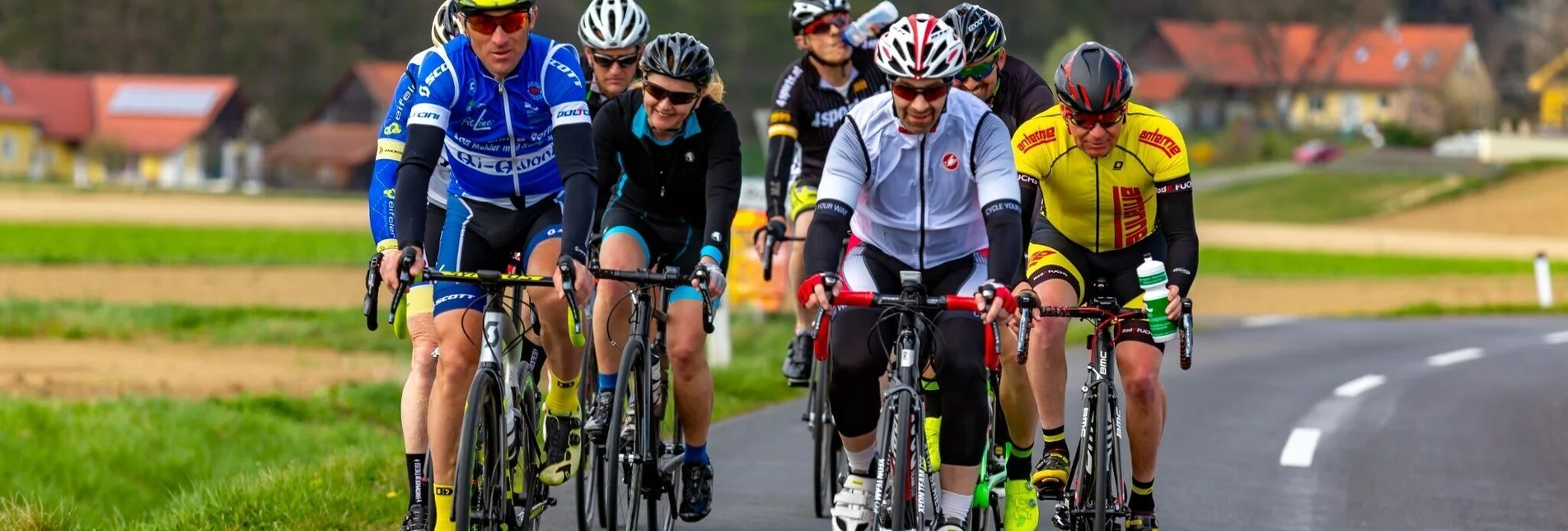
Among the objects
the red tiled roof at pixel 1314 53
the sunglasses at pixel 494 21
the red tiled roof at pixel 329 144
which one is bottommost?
the sunglasses at pixel 494 21

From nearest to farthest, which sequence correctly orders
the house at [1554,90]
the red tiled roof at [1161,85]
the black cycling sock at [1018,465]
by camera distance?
the black cycling sock at [1018,465], the house at [1554,90], the red tiled roof at [1161,85]

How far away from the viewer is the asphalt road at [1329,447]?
354 inches

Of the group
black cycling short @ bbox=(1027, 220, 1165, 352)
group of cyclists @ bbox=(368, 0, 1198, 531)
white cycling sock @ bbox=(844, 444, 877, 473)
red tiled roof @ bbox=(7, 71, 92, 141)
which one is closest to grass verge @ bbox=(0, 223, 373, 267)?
group of cyclists @ bbox=(368, 0, 1198, 531)

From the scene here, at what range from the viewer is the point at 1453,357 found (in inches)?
748

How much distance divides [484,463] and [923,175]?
5.48ft

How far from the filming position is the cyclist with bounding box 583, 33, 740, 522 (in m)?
7.56

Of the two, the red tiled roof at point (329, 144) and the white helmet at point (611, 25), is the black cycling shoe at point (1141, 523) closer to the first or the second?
the white helmet at point (611, 25)

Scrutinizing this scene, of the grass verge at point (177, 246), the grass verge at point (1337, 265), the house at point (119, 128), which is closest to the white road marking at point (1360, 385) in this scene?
the grass verge at point (1337, 265)

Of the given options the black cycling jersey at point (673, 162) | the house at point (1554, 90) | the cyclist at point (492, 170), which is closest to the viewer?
the cyclist at point (492, 170)

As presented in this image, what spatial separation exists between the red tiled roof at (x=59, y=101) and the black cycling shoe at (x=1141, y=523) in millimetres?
104740

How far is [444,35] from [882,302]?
256 cm

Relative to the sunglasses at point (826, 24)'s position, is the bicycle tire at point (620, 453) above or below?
below

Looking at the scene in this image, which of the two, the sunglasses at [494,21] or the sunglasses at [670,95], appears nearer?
the sunglasses at [494,21]

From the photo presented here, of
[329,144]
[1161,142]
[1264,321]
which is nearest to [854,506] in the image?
[1161,142]
